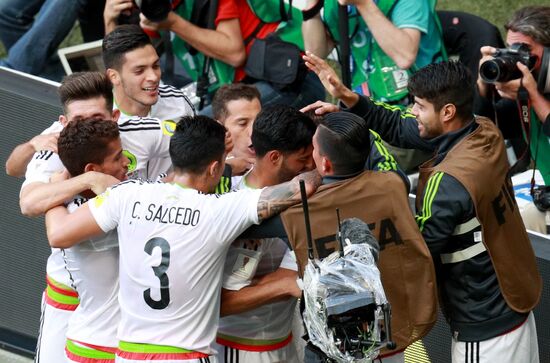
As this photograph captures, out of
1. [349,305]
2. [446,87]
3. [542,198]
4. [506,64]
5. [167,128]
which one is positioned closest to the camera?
[349,305]

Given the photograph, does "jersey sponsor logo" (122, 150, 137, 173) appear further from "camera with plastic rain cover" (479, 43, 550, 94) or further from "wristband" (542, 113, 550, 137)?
"wristband" (542, 113, 550, 137)

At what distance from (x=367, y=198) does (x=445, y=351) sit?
1.68 meters

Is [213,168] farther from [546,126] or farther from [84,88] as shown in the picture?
[546,126]

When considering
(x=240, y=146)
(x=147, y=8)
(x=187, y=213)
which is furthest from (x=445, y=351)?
(x=147, y=8)

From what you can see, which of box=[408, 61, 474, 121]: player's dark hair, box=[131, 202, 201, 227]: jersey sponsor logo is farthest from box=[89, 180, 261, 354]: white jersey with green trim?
box=[408, 61, 474, 121]: player's dark hair

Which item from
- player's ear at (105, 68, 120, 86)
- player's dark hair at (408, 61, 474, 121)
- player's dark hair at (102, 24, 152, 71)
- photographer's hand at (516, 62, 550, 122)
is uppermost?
player's dark hair at (408, 61, 474, 121)

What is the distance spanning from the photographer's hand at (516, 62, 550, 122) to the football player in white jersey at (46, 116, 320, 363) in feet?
5.40

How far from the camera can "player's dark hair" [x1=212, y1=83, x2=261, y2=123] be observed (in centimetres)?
589

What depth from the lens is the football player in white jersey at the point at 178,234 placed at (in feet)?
15.4

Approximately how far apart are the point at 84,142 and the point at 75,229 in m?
0.39

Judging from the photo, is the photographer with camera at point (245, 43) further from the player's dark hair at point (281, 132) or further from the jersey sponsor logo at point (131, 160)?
the player's dark hair at point (281, 132)

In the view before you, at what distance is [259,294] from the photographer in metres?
4.86

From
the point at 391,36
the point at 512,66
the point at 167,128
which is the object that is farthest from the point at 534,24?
the point at 167,128

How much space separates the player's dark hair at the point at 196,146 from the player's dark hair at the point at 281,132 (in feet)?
0.68
